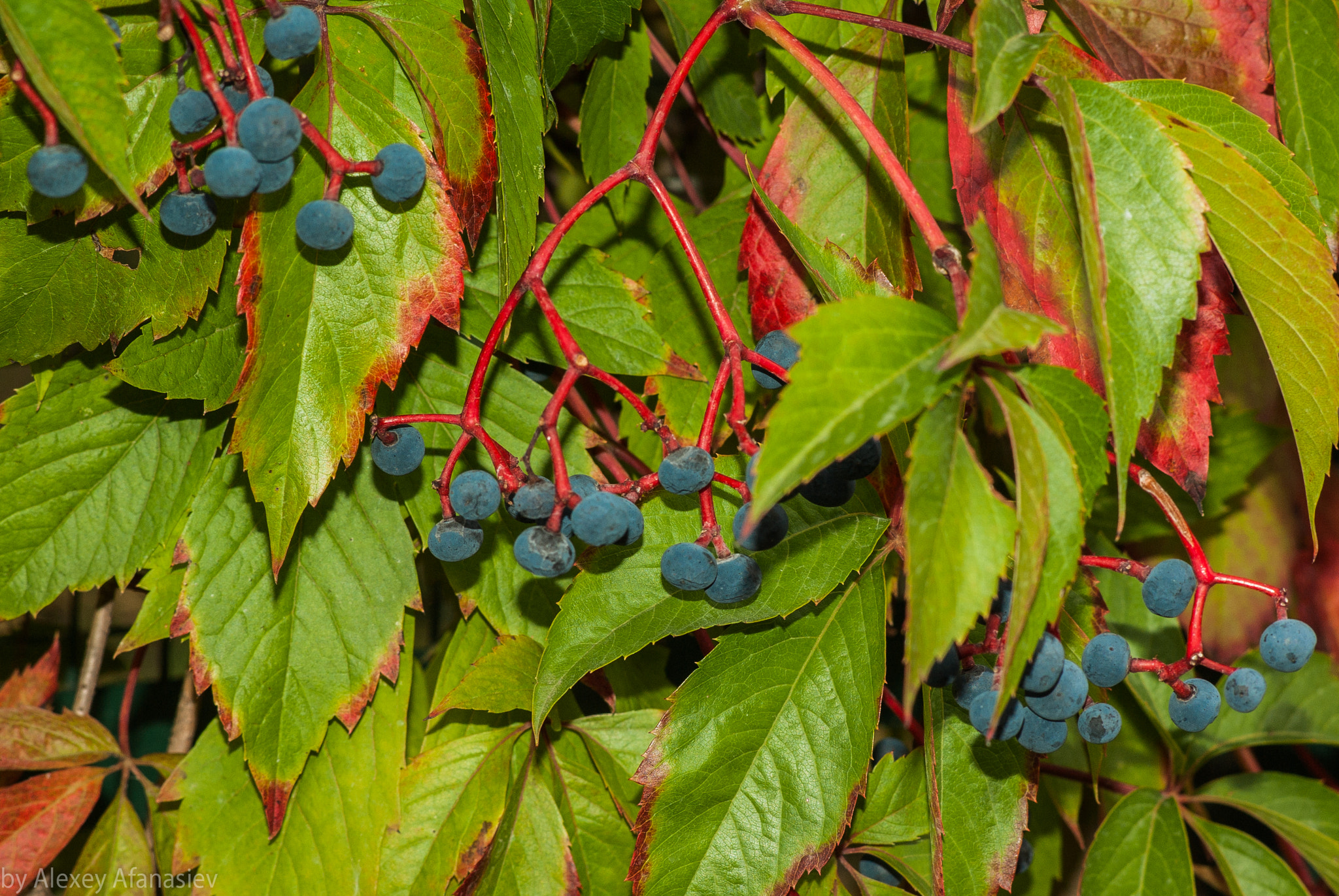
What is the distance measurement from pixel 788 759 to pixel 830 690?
0.08 meters

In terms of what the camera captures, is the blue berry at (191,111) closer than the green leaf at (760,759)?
Yes

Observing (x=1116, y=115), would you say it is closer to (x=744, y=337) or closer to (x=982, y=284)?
(x=982, y=284)

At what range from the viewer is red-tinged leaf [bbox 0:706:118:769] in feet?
4.00

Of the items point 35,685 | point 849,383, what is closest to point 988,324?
point 849,383

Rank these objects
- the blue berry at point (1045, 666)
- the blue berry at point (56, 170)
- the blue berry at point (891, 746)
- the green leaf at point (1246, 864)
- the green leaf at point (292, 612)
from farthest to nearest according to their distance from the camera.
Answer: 1. the blue berry at point (891, 746)
2. the green leaf at point (1246, 864)
3. the green leaf at point (292, 612)
4. the blue berry at point (1045, 666)
5. the blue berry at point (56, 170)

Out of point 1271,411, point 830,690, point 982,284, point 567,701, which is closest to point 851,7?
point 982,284

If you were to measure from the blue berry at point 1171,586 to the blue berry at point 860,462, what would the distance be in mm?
335

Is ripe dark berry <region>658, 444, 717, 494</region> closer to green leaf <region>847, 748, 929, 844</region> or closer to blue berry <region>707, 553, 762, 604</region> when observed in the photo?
blue berry <region>707, 553, 762, 604</region>

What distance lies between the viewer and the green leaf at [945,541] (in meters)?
0.51

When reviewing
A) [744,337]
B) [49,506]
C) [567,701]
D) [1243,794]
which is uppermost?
[744,337]

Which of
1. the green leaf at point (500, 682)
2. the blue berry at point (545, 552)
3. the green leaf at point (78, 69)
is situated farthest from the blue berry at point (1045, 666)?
the green leaf at point (78, 69)

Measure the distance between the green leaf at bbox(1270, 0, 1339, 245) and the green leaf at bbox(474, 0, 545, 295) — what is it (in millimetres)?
787

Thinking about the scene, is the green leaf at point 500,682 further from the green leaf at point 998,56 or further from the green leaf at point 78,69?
the green leaf at point 998,56

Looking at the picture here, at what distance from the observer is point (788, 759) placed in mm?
907
